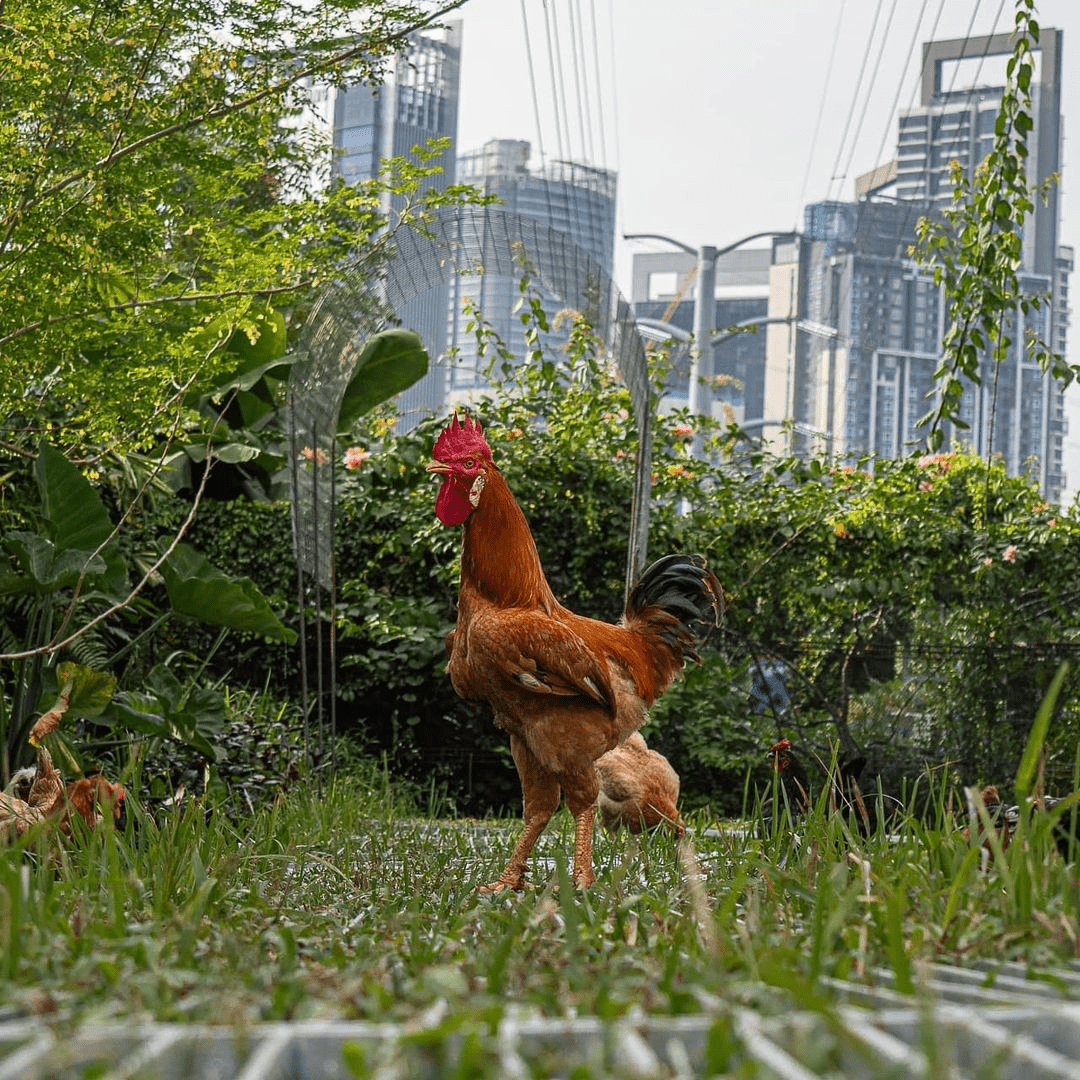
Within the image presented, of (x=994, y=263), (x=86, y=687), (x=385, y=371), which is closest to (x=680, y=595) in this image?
(x=86, y=687)

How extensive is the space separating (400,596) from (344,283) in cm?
317

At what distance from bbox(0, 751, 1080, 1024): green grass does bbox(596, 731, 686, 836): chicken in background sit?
145 centimetres

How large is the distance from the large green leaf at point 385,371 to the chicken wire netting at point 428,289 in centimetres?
242

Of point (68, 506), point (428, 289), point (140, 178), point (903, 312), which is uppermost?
point (903, 312)

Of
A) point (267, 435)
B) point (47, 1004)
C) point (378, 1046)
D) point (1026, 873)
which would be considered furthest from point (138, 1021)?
point (267, 435)

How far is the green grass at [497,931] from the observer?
1466mm

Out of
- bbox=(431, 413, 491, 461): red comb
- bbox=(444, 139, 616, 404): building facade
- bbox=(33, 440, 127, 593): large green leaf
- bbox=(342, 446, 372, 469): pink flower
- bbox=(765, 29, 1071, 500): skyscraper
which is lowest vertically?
bbox=(33, 440, 127, 593): large green leaf

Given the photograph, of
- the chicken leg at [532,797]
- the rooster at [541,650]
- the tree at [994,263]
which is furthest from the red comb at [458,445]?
the tree at [994,263]

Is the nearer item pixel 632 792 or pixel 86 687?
pixel 86 687

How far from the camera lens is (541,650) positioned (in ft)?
11.8

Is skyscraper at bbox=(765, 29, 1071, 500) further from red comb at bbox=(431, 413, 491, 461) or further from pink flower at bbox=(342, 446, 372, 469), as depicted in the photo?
red comb at bbox=(431, 413, 491, 461)

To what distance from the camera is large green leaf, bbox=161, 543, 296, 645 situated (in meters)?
5.20

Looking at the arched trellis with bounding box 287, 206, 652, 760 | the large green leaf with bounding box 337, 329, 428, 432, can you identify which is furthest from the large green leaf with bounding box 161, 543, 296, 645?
the large green leaf with bounding box 337, 329, 428, 432

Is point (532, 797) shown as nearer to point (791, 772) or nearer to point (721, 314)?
point (791, 772)
